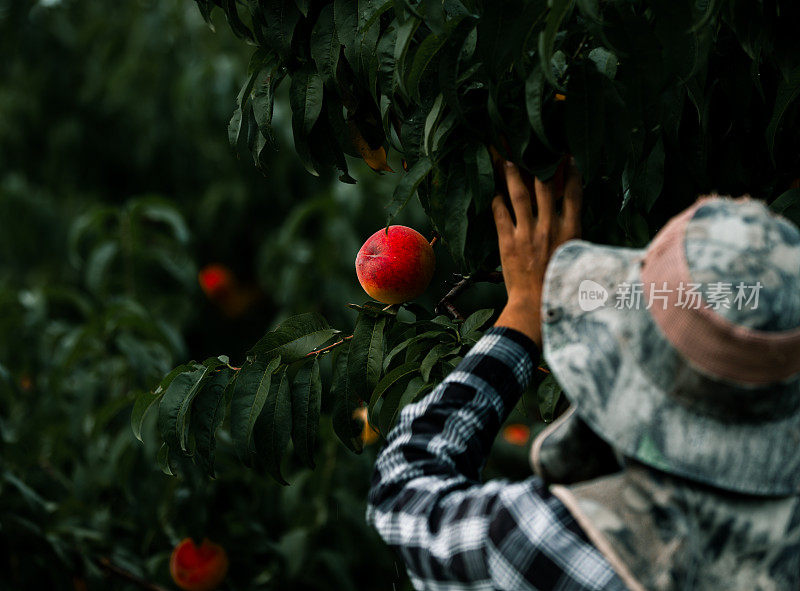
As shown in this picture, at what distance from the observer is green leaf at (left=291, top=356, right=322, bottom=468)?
1180 millimetres

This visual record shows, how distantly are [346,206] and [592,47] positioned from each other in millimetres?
Result: 1831

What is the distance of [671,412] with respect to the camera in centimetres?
64

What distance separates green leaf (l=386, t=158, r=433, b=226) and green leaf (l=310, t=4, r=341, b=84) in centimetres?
23

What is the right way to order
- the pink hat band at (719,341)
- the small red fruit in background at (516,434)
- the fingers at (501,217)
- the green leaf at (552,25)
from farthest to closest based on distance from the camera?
the small red fruit in background at (516,434)
the fingers at (501,217)
the green leaf at (552,25)
the pink hat band at (719,341)

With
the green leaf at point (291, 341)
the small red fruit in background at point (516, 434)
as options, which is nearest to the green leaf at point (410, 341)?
the green leaf at point (291, 341)

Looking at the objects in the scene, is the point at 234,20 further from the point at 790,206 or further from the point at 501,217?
the point at 790,206

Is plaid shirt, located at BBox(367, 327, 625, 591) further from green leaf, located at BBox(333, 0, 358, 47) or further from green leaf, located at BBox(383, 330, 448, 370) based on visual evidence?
green leaf, located at BBox(333, 0, 358, 47)

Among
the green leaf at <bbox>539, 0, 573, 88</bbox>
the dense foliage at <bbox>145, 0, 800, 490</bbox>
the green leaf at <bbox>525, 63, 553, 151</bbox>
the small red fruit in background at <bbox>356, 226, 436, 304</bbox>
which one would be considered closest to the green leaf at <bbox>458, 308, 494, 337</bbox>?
the dense foliage at <bbox>145, 0, 800, 490</bbox>

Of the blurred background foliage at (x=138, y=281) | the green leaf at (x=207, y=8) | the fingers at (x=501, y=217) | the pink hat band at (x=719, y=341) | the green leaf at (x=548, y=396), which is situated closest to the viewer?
the pink hat band at (x=719, y=341)

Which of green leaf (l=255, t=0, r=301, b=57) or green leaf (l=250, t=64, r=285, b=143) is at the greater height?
green leaf (l=255, t=0, r=301, b=57)

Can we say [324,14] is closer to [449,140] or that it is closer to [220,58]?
[449,140]

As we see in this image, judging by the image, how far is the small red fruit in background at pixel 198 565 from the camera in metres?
1.91

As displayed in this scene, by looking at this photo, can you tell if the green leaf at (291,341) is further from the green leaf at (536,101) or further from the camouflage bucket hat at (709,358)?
the camouflage bucket hat at (709,358)

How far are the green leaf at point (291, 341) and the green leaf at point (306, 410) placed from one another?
1.1 inches
